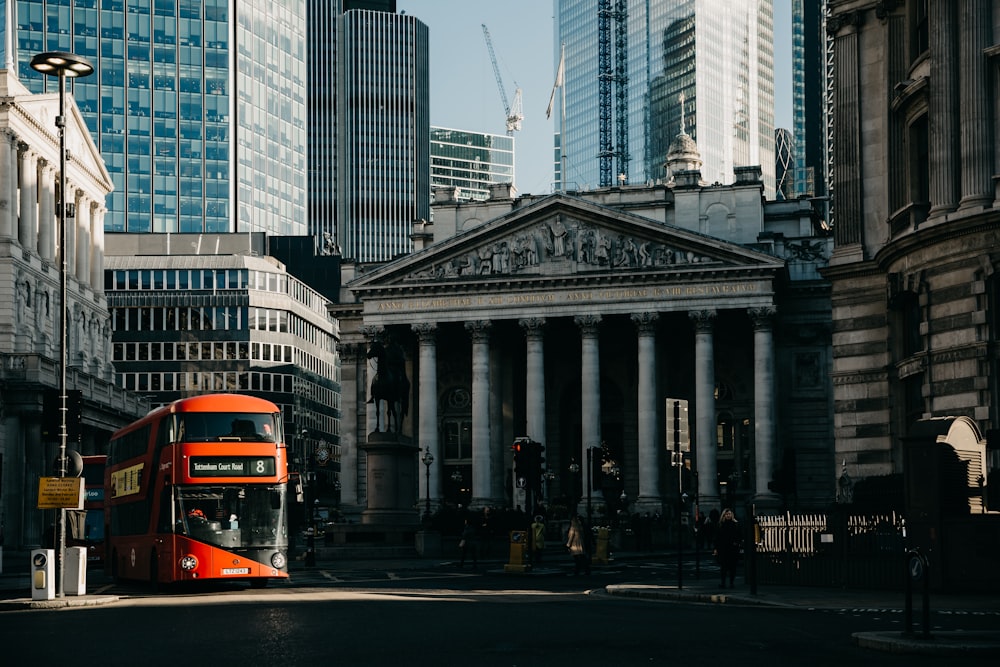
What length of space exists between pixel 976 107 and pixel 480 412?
59.9 metres

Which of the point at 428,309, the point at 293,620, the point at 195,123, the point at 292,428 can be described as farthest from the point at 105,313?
the point at 293,620

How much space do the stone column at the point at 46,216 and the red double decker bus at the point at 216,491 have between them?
55078 millimetres

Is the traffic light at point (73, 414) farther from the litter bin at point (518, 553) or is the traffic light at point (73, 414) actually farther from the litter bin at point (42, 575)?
the litter bin at point (518, 553)

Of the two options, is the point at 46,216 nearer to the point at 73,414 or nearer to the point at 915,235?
the point at 73,414

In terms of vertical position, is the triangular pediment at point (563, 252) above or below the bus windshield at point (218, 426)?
above

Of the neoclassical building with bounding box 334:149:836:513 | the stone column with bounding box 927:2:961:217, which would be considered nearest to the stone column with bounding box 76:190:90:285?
the neoclassical building with bounding box 334:149:836:513

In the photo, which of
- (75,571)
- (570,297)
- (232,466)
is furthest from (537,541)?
(570,297)

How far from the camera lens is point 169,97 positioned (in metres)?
152

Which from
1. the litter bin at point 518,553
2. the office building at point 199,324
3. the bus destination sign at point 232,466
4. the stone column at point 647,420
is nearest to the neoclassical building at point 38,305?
the office building at point 199,324

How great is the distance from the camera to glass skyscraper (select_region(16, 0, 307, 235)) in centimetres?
14825

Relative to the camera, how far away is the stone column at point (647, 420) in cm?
9331

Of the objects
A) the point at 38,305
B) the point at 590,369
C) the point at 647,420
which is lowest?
the point at 647,420

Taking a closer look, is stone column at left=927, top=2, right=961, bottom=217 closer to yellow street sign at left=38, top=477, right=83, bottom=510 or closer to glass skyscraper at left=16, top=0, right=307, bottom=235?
yellow street sign at left=38, top=477, right=83, bottom=510

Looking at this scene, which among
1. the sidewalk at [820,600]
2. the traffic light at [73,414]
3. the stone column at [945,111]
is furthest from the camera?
the stone column at [945,111]
